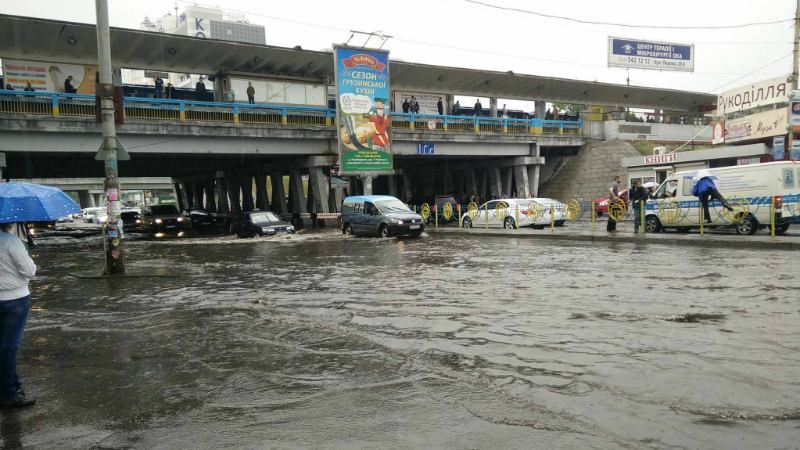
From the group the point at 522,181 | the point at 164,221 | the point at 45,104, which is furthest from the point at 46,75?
the point at 522,181

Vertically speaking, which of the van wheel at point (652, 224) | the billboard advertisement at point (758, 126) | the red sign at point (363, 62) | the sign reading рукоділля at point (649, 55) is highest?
the sign reading рукоділля at point (649, 55)

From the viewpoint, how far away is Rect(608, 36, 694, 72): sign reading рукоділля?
4744 cm

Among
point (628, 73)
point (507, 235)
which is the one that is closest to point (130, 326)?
point (507, 235)

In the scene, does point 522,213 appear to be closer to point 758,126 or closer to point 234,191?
point 758,126

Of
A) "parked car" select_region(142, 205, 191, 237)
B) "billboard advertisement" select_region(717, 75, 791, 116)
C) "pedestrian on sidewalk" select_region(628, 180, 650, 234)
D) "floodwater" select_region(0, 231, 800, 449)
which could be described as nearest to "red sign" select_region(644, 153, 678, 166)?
"billboard advertisement" select_region(717, 75, 791, 116)

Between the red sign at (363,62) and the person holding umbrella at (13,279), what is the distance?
25.5 meters

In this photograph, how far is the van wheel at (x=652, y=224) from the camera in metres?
20.3

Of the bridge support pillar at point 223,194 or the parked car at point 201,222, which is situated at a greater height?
the bridge support pillar at point 223,194

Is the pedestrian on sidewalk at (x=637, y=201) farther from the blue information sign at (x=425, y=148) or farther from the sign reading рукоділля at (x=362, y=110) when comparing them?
the blue information sign at (x=425, y=148)

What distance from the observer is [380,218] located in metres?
24.4

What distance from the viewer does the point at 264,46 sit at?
34.1 m

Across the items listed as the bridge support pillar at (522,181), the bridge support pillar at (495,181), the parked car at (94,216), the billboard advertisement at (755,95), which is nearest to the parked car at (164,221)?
the parked car at (94,216)

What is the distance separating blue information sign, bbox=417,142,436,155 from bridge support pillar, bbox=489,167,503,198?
8.26 m

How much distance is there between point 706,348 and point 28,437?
20.0 feet
